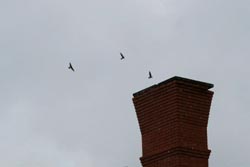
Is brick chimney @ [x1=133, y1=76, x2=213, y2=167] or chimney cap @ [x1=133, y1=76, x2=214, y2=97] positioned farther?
chimney cap @ [x1=133, y1=76, x2=214, y2=97]

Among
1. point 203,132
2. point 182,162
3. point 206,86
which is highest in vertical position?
point 206,86

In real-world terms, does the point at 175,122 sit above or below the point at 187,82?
below

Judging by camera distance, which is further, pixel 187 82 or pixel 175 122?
pixel 187 82

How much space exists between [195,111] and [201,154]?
3.64 ft

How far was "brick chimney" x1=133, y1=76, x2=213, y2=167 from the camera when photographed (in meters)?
15.9

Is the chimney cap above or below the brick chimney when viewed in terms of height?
above

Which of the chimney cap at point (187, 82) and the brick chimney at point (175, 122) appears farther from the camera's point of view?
the chimney cap at point (187, 82)

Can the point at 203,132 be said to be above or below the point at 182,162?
above

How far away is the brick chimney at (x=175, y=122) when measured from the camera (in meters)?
15.9

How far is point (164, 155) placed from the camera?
15977 mm

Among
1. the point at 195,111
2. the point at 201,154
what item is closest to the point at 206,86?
the point at 195,111

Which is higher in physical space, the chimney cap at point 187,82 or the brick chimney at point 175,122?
the chimney cap at point 187,82

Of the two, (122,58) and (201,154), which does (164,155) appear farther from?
(122,58)

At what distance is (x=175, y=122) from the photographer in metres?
16.0
